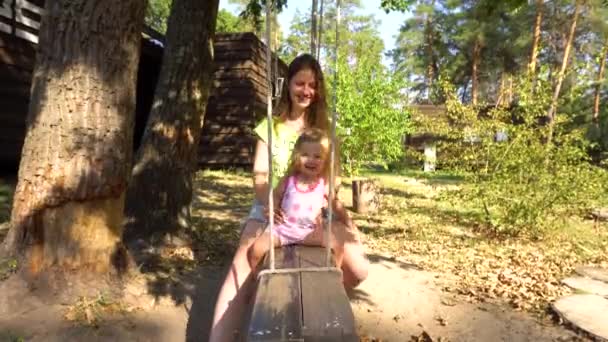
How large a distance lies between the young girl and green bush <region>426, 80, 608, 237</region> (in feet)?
14.2

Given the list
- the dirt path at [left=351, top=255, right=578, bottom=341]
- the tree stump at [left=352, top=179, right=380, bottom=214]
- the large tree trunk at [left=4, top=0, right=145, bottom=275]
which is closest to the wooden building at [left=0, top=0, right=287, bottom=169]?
the tree stump at [left=352, top=179, right=380, bottom=214]

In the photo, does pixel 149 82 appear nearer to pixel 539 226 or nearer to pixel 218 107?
pixel 218 107

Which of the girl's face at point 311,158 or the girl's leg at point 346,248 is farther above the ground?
the girl's face at point 311,158

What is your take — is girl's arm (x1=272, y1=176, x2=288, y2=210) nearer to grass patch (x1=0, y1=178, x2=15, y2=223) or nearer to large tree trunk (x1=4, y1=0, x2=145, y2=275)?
large tree trunk (x1=4, y1=0, x2=145, y2=275)

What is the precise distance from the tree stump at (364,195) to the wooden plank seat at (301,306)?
6.36 m

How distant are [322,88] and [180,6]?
8.48 ft

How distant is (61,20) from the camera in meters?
3.05

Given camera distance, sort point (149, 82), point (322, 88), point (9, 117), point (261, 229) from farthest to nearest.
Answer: point (149, 82) → point (9, 117) → point (322, 88) → point (261, 229)

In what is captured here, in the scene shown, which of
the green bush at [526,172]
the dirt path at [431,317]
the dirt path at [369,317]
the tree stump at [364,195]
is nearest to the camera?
the dirt path at [369,317]

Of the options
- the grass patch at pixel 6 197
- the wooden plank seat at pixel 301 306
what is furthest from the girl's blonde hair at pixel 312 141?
the grass patch at pixel 6 197

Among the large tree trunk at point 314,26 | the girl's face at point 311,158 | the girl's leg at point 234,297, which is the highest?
the large tree trunk at point 314,26

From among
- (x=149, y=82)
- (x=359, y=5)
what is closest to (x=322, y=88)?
(x=149, y=82)

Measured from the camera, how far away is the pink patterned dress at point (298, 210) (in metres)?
2.71

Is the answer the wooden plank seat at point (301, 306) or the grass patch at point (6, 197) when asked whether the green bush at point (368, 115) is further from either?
the wooden plank seat at point (301, 306)
